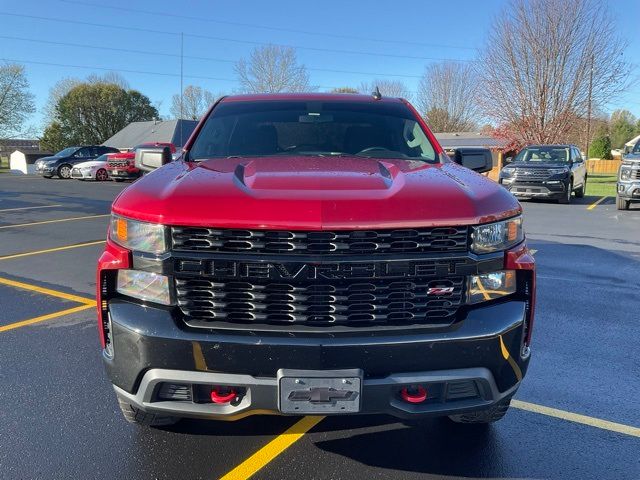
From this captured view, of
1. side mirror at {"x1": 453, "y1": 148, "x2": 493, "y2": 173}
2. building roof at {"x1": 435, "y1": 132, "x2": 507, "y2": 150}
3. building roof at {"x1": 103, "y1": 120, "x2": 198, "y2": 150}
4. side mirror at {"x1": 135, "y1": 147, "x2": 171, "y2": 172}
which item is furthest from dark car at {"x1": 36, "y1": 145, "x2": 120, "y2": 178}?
building roof at {"x1": 435, "y1": 132, "x2": 507, "y2": 150}

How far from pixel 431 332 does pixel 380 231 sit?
1.59 ft

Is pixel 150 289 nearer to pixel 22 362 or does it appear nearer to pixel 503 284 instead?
pixel 503 284

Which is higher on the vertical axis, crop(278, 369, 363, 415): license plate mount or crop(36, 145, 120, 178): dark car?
crop(36, 145, 120, 178): dark car

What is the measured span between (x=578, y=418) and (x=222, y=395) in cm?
215

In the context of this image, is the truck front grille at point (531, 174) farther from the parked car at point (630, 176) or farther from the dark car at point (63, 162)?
the dark car at point (63, 162)

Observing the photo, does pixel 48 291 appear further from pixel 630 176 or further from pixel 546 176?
pixel 546 176

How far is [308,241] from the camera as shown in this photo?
7.13ft

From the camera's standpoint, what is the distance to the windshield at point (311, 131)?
11.6ft

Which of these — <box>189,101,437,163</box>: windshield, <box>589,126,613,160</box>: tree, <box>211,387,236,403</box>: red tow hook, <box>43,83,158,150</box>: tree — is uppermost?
<box>43,83,158,150</box>: tree

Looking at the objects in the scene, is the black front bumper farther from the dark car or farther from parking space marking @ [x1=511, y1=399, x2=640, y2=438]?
the dark car

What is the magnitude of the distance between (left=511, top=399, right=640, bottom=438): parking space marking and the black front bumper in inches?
43.0

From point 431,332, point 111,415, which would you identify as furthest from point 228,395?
point 111,415

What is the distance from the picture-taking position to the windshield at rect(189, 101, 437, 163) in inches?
140

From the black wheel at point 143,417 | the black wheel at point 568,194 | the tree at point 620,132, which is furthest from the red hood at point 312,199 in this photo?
the tree at point 620,132
